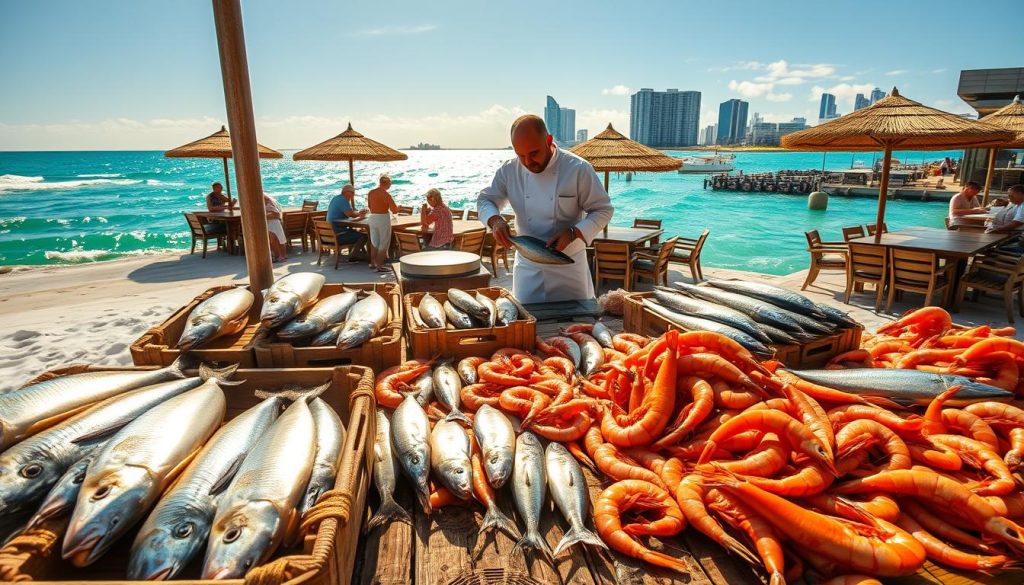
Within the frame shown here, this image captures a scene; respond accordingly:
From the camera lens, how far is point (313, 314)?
281 centimetres

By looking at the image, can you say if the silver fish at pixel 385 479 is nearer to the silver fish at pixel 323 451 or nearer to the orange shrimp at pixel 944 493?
the silver fish at pixel 323 451

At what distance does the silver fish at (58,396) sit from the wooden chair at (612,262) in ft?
25.3

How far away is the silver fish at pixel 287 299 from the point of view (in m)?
2.64

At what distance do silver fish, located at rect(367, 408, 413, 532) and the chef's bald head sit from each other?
215cm

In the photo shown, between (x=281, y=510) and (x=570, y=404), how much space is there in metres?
1.29

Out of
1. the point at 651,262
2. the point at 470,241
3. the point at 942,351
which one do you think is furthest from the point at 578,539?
the point at 470,241

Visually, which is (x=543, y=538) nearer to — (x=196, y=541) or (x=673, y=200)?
(x=196, y=541)

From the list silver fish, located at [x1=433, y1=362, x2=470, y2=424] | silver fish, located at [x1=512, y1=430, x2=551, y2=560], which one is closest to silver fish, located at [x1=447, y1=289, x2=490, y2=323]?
silver fish, located at [x1=433, y1=362, x2=470, y2=424]

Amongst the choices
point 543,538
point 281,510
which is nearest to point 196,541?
point 281,510

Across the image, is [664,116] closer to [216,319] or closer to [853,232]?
[853,232]

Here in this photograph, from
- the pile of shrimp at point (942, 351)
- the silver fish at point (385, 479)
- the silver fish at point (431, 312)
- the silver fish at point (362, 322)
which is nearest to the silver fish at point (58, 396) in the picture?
the silver fish at point (362, 322)

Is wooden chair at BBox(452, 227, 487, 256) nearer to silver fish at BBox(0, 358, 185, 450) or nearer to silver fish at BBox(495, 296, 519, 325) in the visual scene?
silver fish at BBox(495, 296, 519, 325)

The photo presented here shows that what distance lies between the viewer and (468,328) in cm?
303

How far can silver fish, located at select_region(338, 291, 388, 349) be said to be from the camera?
2643 mm
